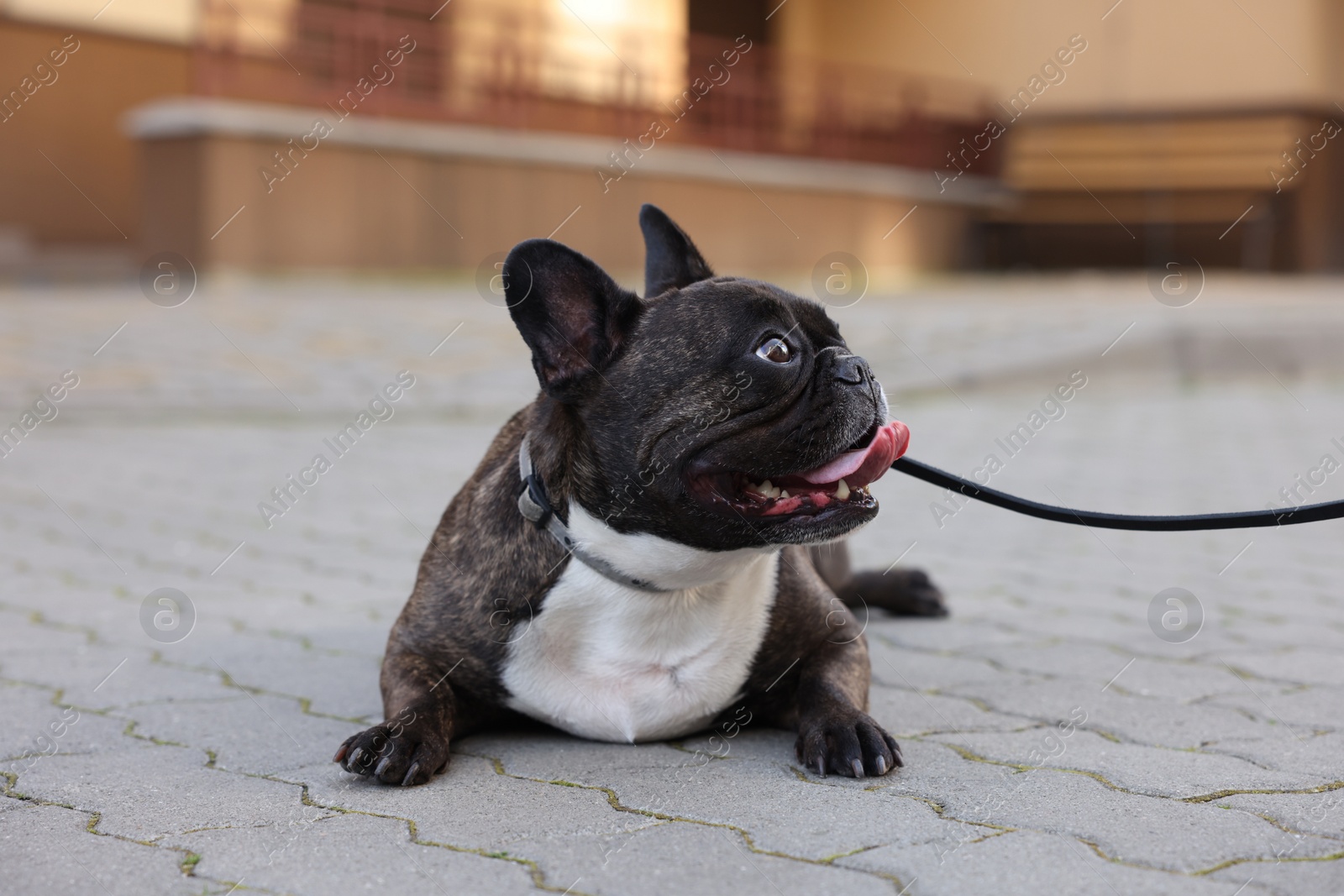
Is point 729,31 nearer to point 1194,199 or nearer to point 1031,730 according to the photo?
point 1194,199

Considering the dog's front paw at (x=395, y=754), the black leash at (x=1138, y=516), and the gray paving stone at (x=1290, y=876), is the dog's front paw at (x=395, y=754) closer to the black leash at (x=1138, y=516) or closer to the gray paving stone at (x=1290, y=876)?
the black leash at (x=1138, y=516)

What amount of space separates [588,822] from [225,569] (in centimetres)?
276

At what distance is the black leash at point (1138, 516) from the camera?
2645 millimetres

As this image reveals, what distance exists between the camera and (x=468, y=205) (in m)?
16.8

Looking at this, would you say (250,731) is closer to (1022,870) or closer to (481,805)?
(481,805)

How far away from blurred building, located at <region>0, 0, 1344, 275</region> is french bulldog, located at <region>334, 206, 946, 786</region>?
12896 millimetres

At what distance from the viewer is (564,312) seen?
2701 millimetres

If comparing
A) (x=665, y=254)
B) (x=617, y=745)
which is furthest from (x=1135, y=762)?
(x=665, y=254)

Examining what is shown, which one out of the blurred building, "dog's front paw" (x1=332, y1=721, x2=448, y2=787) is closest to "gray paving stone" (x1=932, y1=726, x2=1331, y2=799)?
"dog's front paw" (x1=332, y1=721, x2=448, y2=787)

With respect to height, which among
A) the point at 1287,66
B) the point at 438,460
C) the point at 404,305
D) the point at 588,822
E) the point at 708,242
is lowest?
the point at 588,822

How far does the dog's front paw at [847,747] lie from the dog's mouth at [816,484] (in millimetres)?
465

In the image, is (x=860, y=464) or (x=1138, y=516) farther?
(x=1138, y=516)

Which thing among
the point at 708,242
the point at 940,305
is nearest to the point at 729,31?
the point at 708,242

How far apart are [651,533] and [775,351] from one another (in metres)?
0.43
